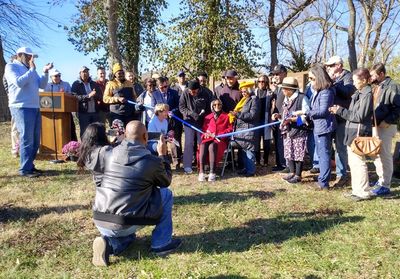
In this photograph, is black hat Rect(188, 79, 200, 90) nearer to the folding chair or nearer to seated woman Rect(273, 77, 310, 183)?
the folding chair

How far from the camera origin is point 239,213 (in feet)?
16.0

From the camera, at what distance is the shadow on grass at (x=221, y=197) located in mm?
5352

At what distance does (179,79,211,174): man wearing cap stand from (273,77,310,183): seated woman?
1473mm

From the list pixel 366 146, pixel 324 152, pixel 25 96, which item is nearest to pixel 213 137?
pixel 324 152

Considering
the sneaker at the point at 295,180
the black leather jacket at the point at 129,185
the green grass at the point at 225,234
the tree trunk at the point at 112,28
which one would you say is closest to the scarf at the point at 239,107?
the green grass at the point at 225,234

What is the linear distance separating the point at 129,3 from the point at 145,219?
16.7 m

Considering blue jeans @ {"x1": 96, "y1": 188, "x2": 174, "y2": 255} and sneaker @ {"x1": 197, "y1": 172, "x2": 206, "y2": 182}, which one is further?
sneaker @ {"x1": 197, "y1": 172, "x2": 206, "y2": 182}

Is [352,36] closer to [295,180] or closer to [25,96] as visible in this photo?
[295,180]

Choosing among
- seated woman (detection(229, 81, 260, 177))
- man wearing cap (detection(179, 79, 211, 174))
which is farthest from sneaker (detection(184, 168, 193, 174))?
seated woman (detection(229, 81, 260, 177))

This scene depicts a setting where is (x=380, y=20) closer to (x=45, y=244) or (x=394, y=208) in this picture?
(x=394, y=208)

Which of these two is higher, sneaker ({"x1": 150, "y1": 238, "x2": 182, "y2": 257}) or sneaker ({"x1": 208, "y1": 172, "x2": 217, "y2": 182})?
sneaker ({"x1": 208, "y1": 172, "x2": 217, "y2": 182})

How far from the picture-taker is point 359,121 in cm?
510

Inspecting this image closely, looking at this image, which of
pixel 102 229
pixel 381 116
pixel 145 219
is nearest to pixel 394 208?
pixel 381 116

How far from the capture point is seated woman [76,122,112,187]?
3.68 metres
